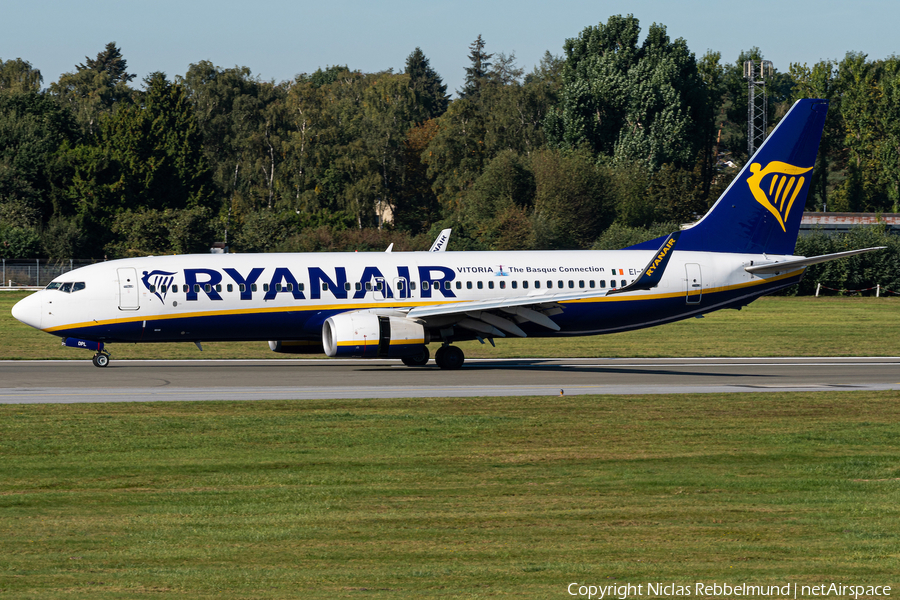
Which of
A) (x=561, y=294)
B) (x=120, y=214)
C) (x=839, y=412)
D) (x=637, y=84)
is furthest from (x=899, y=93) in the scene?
(x=839, y=412)

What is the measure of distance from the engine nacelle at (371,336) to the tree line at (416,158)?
190 feet

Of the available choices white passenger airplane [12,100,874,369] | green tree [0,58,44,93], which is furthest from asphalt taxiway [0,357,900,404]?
green tree [0,58,44,93]

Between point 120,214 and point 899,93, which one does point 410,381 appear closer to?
point 120,214

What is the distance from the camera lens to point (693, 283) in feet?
119

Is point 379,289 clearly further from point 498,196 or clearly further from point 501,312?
point 498,196

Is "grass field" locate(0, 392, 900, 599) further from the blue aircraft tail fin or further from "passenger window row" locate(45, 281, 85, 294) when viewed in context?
the blue aircraft tail fin

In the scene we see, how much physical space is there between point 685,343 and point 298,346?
61.5ft

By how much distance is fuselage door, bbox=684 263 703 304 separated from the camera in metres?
36.2

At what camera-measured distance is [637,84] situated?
111m

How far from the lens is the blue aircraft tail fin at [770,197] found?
1474 inches

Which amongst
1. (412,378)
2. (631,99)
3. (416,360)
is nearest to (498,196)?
(631,99)

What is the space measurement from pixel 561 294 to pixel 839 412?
1207cm

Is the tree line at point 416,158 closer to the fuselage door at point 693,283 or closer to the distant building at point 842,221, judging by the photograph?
the distant building at point 842,221

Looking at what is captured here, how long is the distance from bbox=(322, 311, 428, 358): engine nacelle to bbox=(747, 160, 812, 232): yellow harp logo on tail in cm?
1363
